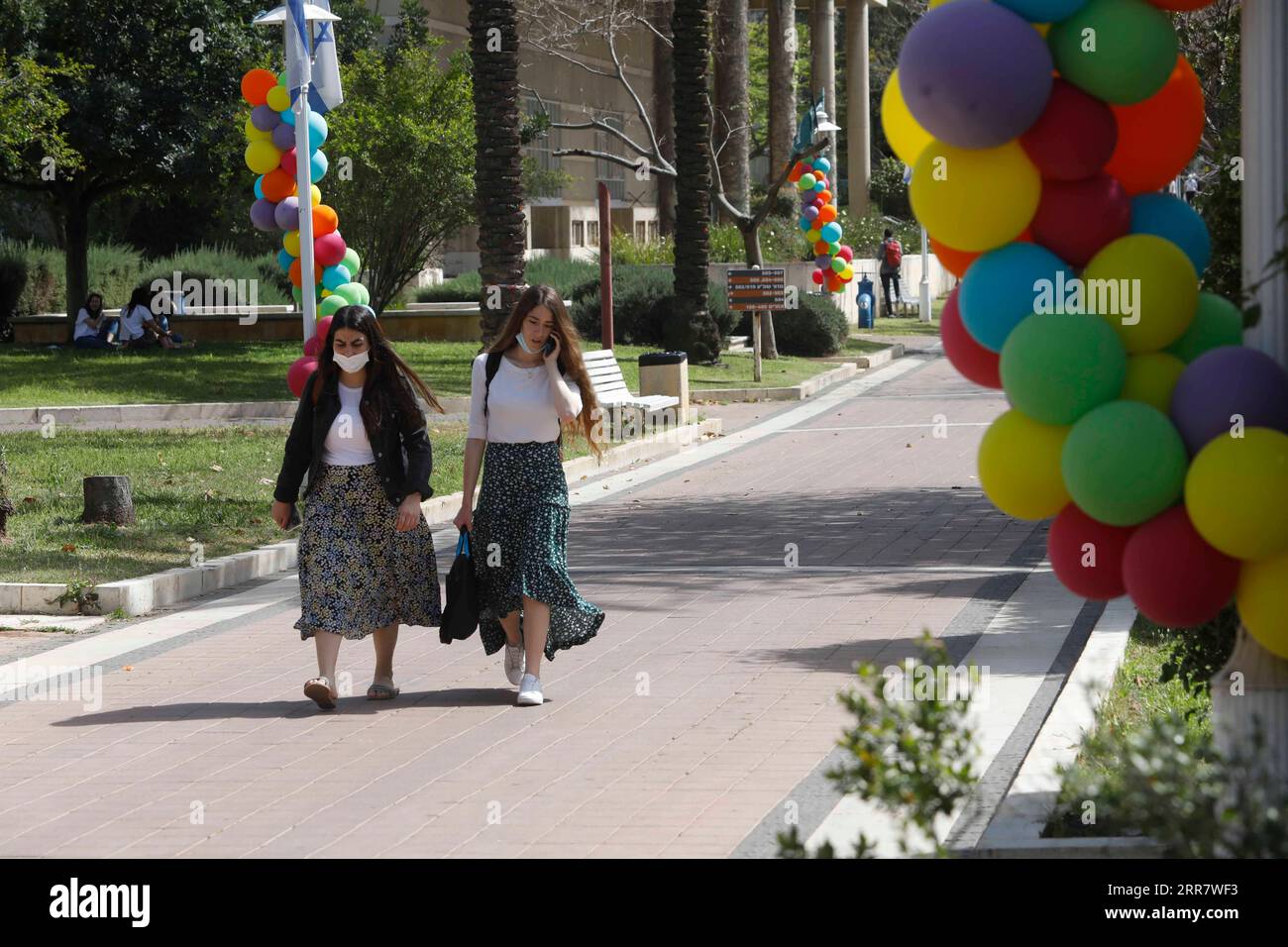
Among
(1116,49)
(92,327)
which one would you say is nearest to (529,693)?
(1116,49)

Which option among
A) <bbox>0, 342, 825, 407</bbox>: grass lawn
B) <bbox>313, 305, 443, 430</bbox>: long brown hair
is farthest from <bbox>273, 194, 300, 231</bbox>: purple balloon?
<bbox>313, 305, 443, 430</bbox>: long brown hair

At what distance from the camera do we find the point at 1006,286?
495 centimetres

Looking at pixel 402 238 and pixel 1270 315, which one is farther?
pixel 402 238

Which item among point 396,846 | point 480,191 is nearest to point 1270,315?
point 396,846

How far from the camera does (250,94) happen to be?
54.2ft

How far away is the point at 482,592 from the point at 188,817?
7.15 feet

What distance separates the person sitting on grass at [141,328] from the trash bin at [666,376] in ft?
30.2

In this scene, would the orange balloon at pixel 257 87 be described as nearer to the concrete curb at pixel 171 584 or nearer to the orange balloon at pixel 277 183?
the orange balloon at pixel 277 183

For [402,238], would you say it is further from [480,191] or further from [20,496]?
[20,496]

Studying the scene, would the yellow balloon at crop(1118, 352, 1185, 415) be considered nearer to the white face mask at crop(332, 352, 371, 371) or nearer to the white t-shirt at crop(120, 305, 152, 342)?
the white face mask at crop(332, 352, 371, 371)

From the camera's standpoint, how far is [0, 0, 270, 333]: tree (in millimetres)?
29422

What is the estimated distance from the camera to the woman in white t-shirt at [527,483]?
8.38 metres

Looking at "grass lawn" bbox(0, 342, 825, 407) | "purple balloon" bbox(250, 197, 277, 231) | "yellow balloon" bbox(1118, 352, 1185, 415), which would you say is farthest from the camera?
"grass lawn" bbox(0, 342, 825, 407)

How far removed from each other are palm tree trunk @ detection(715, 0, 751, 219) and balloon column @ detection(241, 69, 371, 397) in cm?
2095
